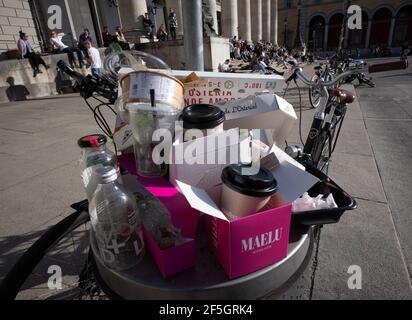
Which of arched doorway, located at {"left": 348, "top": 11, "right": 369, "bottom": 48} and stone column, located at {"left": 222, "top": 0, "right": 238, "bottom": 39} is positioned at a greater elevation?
stone column, located at {"left": 222, "top": 0, "right": 238, "bottom": 39}

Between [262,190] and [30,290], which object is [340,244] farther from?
[30,290]

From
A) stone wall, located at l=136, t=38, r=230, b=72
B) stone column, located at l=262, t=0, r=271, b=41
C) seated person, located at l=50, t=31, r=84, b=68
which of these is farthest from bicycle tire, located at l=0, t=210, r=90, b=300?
stone column, located at l=262, t=0, r=271, b=41

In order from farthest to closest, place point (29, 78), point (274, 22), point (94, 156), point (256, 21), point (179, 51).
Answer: point (274, 22) → point (256, 21) → point (179, 51) → point (29, 78) → point (94, 156)

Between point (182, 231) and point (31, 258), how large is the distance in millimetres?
656

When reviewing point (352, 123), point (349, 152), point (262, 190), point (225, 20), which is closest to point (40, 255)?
point (262, 190)

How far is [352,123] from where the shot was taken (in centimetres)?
622

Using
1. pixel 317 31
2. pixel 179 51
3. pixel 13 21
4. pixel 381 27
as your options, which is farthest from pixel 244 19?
pixel 381 27

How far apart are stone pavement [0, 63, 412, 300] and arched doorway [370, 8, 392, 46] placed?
59.8 metres

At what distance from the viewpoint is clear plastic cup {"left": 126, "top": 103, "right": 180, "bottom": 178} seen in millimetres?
1011

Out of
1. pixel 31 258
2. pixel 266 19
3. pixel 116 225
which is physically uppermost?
pixel 266 19

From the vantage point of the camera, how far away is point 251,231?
764 millimetres

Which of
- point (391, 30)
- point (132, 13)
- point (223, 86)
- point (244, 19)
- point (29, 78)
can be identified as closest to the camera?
point (223, 86)

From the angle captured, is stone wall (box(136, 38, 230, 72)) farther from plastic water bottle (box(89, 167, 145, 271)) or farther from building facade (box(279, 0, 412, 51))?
building facade (box(279, 0, 412, 51))

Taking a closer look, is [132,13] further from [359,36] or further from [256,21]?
[359,36]
